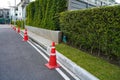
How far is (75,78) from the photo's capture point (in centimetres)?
559

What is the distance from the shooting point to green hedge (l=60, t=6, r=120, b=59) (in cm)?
650

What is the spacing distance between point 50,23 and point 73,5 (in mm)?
2102

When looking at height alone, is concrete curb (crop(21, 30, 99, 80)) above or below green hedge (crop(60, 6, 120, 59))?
below

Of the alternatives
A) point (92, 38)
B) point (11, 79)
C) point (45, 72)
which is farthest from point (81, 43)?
point (11, 79)

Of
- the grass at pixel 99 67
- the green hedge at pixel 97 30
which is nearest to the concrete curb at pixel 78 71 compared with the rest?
the grass at pixel 99 67

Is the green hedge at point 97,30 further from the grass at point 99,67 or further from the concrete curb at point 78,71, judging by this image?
the concrete curb at point 78,71

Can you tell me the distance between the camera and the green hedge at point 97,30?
650 cm

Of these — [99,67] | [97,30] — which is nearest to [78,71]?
[99,67]

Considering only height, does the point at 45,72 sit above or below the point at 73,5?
below

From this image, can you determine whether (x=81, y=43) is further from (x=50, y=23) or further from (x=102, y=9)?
(x=50, y=23)

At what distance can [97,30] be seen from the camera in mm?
7582

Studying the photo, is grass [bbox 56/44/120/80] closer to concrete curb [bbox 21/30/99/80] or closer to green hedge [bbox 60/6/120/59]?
concrete curb [bbox 21/30/99/80]

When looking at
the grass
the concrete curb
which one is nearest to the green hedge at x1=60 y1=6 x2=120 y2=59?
the grass

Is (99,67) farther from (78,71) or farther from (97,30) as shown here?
(97,30)
